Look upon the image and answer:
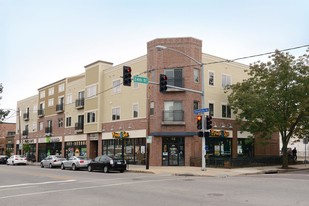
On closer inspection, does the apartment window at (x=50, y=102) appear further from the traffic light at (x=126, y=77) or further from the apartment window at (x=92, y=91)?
the traffic light at (x=126, y=77)

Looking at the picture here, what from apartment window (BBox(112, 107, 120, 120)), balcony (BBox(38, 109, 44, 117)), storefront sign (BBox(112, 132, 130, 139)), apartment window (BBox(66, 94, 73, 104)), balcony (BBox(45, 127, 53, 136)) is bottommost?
storefront sign (BBox(112, 132, 130, 139))

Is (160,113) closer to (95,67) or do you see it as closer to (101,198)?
(95,67)

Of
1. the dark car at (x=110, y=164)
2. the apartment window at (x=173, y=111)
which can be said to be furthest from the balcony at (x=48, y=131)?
the dark car at (x=110, y=164)

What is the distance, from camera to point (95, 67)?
45.1 meters

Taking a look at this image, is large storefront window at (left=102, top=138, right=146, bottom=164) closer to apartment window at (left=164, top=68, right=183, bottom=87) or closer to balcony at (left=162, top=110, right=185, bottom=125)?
balcony at (left=162, top=110, right=185, bottom=125)

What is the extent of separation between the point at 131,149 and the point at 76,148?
13.2m

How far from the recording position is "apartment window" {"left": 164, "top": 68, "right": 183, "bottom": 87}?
35.0 metres

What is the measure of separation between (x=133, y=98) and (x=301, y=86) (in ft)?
55.0

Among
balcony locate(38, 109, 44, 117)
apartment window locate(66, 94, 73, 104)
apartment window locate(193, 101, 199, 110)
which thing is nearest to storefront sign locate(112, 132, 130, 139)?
apartment window locate(193, 101, 199, 110)

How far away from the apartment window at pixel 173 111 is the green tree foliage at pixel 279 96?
5.67 metres

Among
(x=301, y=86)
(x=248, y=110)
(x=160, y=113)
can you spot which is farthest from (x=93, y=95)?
(x=301, y=86)

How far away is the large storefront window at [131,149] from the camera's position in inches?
1480

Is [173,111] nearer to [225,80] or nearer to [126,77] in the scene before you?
[225,80]

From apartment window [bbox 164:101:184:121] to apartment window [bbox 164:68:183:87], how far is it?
179cm
